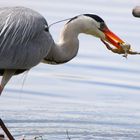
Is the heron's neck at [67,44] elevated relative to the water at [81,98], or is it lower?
elevated

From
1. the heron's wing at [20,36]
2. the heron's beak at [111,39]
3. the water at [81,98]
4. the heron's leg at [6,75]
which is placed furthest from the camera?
the water at [81,98]

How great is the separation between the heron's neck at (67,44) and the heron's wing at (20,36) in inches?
14.7

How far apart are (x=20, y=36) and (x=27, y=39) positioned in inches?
4.1

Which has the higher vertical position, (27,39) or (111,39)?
(27,39)

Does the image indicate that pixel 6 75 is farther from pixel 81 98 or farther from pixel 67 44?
pixel 81 98

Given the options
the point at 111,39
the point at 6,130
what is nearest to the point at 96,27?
the point at 111,39

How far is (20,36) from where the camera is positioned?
1298 cm

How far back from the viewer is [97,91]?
1590 cm

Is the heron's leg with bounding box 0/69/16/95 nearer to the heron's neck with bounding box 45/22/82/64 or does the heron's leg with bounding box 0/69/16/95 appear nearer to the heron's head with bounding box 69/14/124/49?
the heron's neck with bounding box 45/22/82/64

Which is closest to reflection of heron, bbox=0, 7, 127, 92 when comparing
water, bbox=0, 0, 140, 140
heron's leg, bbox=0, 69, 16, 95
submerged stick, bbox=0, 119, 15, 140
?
heron's leg, bbox=0, 69, 16, 95

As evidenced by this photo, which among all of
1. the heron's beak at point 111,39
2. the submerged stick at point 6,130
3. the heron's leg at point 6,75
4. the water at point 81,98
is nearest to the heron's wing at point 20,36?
the heron's leg at point 6,75

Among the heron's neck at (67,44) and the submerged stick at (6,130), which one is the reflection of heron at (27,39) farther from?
the submerged stick at (6,130)

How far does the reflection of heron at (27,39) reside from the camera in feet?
42.4

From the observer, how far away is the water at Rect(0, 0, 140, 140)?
1372 centimetres
